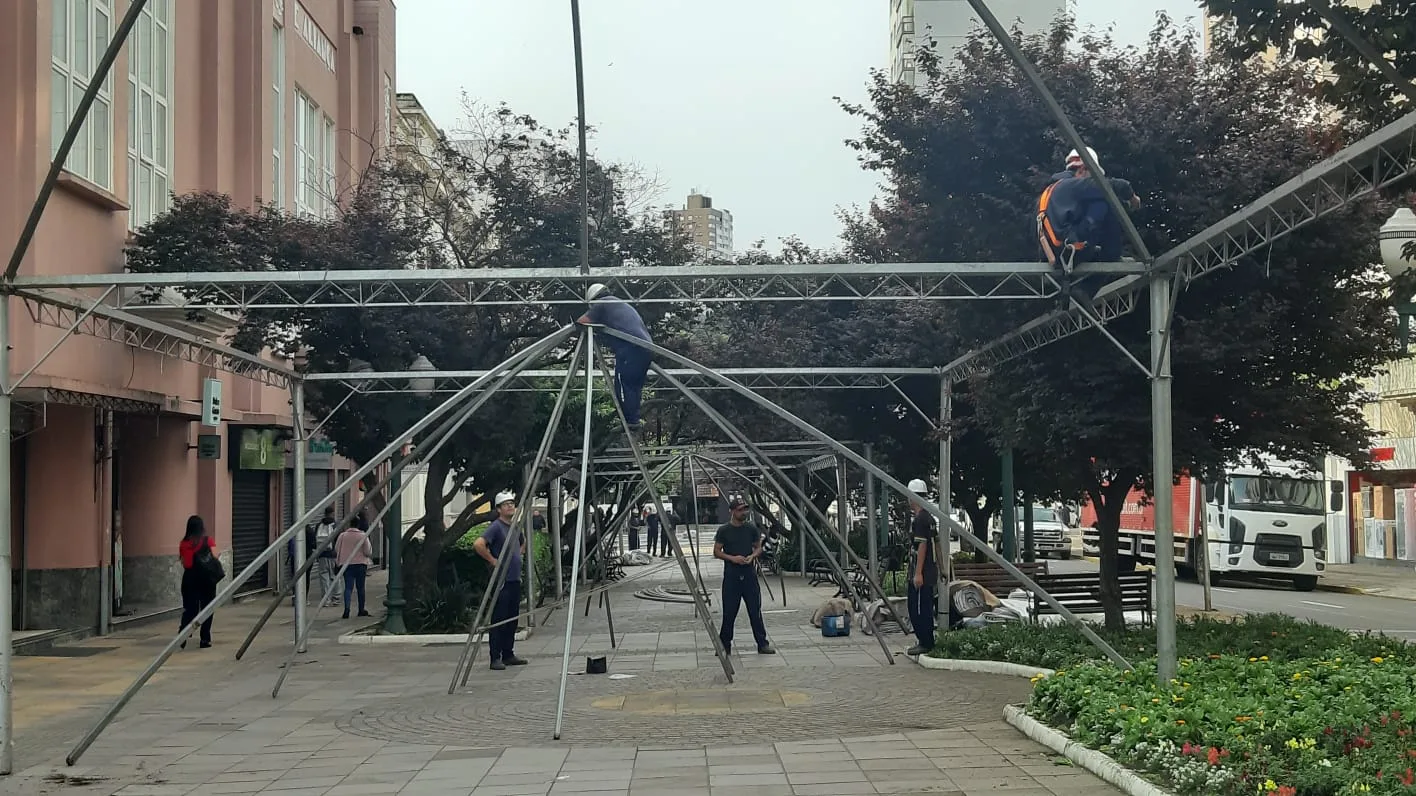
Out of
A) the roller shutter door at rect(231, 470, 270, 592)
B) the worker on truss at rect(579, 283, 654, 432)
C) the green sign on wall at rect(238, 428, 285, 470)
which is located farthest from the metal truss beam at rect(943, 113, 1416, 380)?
the roller shutter door at rect(231, 470, 270, 592)

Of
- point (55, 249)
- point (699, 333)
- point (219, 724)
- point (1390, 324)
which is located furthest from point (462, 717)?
point (699, 333)

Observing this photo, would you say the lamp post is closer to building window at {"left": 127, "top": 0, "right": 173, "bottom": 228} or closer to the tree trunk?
the tree trunk

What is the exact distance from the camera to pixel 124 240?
2039 centimetres

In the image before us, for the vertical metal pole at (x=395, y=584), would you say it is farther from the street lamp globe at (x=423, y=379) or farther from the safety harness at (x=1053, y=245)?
the safety harness at (x=1053, y=245)

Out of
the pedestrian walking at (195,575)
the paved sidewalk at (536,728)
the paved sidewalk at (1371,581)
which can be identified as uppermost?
the pedestrian walking at (195,575)

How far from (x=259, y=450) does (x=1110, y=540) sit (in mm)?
17475

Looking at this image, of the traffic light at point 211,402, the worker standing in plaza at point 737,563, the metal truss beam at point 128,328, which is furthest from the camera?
the traffic light at point 211,402

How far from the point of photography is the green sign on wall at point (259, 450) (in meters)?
27.1

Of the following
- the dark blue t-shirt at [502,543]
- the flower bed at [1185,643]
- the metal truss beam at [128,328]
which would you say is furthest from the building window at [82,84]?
the flower bed at [1185,643]

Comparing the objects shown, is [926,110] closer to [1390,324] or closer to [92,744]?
[1390,324]

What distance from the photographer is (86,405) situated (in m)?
18.1

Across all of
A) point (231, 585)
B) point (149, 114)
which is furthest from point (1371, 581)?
point (231, 585)

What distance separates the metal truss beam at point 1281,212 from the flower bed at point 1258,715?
3.17 m

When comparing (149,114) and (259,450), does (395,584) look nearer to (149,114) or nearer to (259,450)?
(149,114)
